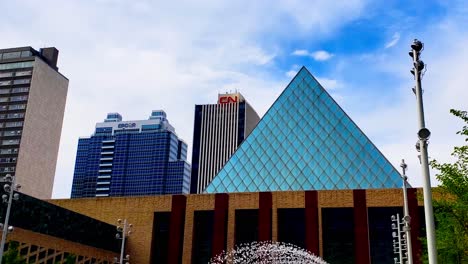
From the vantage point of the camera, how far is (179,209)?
1507 inches

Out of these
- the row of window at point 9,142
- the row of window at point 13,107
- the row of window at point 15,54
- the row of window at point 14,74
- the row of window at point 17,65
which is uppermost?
the row of window at point 15,54

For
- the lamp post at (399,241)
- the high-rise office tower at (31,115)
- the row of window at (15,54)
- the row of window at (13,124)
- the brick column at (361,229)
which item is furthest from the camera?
the row of window at (15,54)

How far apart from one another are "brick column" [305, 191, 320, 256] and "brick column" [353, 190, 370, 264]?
253cm

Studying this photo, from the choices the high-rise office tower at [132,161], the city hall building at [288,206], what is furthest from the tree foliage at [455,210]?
the high-rise office tower at [132,161]

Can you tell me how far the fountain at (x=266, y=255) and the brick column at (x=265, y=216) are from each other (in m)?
0.54

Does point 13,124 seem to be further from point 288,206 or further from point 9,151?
point 288,206

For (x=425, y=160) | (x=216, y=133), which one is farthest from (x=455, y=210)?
(x=216, y=133)

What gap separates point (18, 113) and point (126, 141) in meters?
67.3

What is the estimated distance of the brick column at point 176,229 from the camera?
3726cm

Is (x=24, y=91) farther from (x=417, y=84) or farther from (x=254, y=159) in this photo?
(x=417, y=84)

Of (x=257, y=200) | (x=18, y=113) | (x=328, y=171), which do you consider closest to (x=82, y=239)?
(x=257, y=200)

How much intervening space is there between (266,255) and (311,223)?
3681 mm

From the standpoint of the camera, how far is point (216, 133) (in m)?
136

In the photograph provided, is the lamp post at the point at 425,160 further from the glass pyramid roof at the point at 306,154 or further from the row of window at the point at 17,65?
the row of window at the point at 17,65
